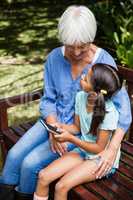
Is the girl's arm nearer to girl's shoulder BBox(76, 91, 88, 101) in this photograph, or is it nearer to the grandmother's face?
girl's shoulder BBox(76, 91, 88, 101)

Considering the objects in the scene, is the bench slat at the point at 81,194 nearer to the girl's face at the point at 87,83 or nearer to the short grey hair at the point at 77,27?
the girl's face at the point at 87,83

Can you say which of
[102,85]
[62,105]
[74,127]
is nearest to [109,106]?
[102,85]

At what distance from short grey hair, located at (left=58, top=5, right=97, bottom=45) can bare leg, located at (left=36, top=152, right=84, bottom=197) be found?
855mm

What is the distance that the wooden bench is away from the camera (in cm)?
281

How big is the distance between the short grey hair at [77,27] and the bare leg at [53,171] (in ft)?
2.81

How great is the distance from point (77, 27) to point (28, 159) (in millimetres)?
1049

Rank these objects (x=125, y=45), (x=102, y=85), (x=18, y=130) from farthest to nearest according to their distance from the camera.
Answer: (x=125, y=45) < (x=18, y=130) < (x=102, y=85)

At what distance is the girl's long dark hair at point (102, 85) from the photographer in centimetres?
272

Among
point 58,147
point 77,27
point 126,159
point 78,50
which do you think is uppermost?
point 77,27

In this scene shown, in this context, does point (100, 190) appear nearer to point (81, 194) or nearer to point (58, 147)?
point (81, 194)

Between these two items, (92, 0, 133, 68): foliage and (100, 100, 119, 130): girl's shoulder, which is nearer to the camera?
(100, 100, 119, 130): girl's shoulder

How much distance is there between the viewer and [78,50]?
9.62 ft

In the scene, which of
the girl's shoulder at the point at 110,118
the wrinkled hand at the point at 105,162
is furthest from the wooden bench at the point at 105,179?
the girl's shoulder at the point at 110,118

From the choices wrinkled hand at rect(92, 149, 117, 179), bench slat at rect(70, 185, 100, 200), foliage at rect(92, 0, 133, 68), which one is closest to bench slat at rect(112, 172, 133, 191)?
wrinkled hand at rect(92, 149, 117, 179)
